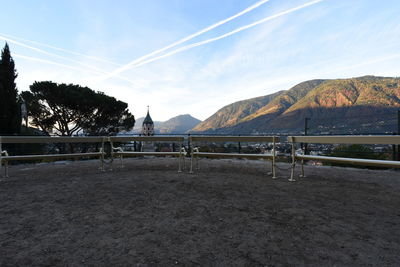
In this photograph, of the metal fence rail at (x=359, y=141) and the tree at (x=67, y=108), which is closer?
the metal fence rail at (x=359, y=141)

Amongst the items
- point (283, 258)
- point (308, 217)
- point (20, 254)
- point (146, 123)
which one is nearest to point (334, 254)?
point (283, 258)

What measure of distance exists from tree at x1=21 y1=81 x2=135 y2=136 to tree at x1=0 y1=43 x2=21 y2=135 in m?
4.15

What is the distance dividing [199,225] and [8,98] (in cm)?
1926

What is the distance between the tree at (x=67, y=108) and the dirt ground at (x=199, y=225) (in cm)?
2078

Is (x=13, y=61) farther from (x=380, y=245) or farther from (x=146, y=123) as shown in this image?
(x=146, y=123)

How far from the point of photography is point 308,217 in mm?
2459

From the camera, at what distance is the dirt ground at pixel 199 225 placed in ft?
5.40

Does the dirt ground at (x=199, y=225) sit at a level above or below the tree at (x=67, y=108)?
below

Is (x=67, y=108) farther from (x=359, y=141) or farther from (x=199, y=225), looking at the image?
(x=359, y=141)

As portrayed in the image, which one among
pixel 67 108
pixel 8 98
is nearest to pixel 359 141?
pixel 8 98

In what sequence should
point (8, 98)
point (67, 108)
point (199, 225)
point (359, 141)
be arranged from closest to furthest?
1. point (199, 225)
2. point (359, 141)
3. point (8, 98)
4. point (67, 108)

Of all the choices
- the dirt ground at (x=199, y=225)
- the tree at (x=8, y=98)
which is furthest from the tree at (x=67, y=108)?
the dirt ground at (x=199, y=225)

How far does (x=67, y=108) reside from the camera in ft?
72.3

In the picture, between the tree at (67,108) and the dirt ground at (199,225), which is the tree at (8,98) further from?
the dirt ground at (199,225)
